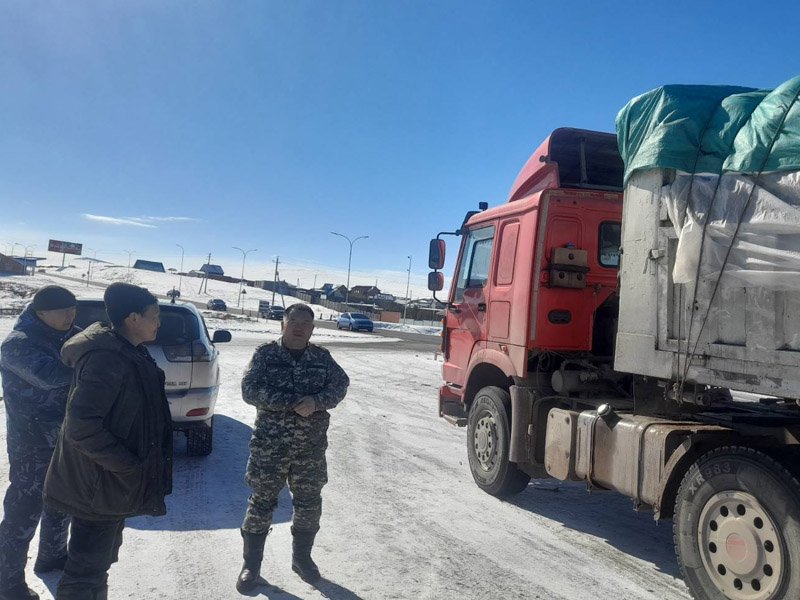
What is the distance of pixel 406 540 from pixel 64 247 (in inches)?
5867

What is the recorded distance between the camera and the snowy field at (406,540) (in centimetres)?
348

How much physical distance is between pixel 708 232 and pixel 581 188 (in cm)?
234

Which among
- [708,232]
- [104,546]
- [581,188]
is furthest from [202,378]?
[708,232]

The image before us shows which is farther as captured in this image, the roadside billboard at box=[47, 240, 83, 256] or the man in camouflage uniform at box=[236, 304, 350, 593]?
the roadside billboard at box=[47, 240, 83, 256]

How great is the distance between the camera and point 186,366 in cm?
567

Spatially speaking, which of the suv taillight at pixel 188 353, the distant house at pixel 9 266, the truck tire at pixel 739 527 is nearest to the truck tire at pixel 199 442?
the suv taillight at pixel 188 353

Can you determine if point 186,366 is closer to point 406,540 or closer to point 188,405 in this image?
point 188,405

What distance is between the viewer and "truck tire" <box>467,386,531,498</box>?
529 centimetres

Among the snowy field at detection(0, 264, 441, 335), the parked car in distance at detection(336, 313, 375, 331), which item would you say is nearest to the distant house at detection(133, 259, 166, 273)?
the snowy field at detection(0, 264, 441, 335)

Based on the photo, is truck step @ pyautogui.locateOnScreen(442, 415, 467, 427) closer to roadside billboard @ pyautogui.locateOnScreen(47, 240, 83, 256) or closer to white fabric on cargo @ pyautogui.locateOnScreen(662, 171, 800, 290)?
white fabric on cargo @ pyautogui.locateOnScreen(662, 171, 800, 290)

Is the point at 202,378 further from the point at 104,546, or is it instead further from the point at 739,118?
the point at 739,118

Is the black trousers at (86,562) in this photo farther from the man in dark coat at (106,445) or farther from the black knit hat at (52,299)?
the black knit hat at (52,299)

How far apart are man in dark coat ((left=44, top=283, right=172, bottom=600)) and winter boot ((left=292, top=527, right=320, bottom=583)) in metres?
1.12

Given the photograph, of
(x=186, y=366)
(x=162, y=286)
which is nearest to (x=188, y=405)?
(x=186, y=366)
